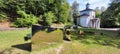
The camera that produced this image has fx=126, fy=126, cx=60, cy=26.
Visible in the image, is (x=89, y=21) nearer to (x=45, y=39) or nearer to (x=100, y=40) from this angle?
(x=100, y=40)

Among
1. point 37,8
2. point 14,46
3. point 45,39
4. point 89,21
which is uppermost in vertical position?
point 37,8

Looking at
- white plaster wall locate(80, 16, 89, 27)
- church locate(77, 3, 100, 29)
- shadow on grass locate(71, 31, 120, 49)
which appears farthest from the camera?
white plaster wall locate(80, 16, 89, 27)

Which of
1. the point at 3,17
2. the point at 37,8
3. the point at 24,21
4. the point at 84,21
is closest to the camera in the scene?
the point at 24,21

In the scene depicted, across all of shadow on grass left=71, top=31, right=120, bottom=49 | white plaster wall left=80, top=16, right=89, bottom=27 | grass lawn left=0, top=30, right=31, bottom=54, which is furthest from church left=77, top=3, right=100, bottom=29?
grass lawn left=0, top=30, right=31, bottom=54

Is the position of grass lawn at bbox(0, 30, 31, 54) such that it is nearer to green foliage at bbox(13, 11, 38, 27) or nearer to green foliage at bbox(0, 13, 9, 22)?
green foliage at bbox(13, 11, 38, 27)

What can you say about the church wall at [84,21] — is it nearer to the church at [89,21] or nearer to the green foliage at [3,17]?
the church at [89,21]

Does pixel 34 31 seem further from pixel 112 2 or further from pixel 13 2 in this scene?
pixel 13 2

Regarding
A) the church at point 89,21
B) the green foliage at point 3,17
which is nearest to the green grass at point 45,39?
the green foliage at point 3,17

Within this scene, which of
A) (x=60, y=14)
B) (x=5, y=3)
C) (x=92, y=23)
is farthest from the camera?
(x=92, y=23)

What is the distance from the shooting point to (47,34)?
21.1ft

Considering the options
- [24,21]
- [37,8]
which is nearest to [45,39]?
[24,21]

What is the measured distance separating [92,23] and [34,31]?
38195mm

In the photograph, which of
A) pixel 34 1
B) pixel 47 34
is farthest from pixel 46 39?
pixel 34 1

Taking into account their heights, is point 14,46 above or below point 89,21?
above
